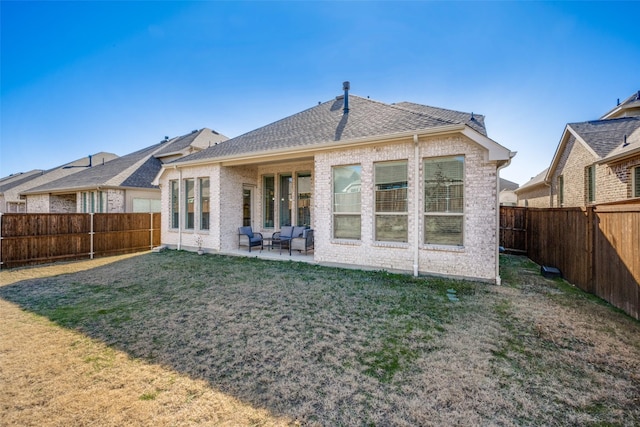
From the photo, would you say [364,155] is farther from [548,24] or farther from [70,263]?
[70,263]

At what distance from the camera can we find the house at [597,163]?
910 centimetres

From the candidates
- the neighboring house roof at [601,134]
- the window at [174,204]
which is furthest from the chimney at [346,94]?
the neighboring house roof at [601,134]

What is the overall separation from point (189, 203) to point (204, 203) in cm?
90

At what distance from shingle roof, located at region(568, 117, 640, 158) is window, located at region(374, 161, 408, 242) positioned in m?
9.52

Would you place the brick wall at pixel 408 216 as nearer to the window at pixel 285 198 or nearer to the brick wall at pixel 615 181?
the window at pixel 285 198

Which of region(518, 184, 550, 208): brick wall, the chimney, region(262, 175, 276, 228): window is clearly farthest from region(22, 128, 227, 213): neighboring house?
region(518, 184, 550, 208): brick wall

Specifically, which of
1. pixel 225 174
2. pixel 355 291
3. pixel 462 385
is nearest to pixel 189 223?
pixel 225 174

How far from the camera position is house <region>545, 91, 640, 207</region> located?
910 cm

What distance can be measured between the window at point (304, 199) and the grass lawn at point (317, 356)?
5084 millimetres

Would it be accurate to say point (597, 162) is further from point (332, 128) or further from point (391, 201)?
point (332, 128)

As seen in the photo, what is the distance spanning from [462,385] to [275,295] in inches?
148

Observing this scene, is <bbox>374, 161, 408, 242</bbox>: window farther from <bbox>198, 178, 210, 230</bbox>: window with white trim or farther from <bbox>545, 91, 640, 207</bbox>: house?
<bbox>545, 91, 640, 207</bbox>: house

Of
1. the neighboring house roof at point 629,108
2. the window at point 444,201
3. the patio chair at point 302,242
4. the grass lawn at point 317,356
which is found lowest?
the grass lawn at point 317,356

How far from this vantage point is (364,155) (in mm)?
7629
